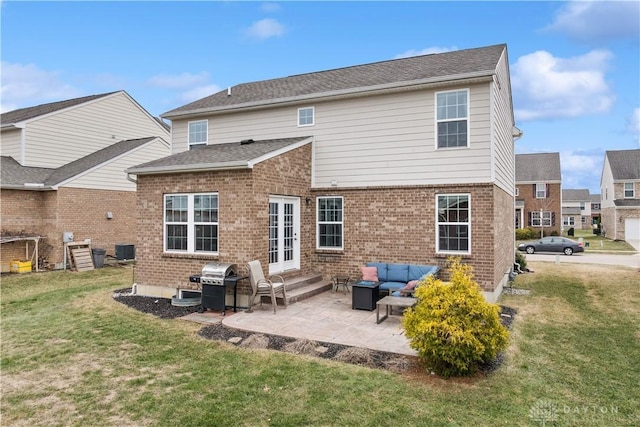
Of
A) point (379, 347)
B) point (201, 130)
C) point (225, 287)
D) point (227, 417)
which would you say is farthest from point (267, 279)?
point (201, 130)

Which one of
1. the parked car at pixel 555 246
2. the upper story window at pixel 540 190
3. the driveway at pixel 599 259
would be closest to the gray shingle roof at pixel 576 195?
the upper story window at pixel 540 190

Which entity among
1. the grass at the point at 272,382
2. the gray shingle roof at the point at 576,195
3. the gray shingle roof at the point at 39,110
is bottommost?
the grass at the point at 272,382

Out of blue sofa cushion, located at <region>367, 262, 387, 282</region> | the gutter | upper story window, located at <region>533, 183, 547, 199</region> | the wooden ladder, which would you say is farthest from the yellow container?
upper story window, located at <region>533, 183, 547, 199</region>

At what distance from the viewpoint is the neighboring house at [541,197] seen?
39750 mm

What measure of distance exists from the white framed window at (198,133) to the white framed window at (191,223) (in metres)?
4.02

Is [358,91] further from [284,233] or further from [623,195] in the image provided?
[623,195]

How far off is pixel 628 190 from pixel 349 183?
39259mm

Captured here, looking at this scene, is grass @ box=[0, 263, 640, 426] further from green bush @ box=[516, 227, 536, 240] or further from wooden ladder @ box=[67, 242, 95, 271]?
green bush @ box=[516, 227, 536, 240]

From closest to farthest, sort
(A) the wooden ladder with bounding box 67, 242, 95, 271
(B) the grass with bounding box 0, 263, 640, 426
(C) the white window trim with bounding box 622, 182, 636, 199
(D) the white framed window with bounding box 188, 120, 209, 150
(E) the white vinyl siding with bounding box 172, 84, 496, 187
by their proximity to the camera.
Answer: (B) the grass with bounding box 0, 263, 640, 426 < (E) the white vinyl siding with bounding box 172, 84, 496, 187 < (D) the white framed window with bounding box 188, 120, 209, 150 < (A) the wooden ladder with bounding box 67, 242, 95, 271 < (C) the white window trim with bounding box 622, 182, 636, 199

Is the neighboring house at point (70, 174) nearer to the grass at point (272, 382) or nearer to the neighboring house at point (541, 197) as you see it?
the grass at point (272, 382)

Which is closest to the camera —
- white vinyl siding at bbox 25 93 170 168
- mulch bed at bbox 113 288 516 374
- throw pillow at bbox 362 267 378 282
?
mulch bed at bbox 113 288 516 374

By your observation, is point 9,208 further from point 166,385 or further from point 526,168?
point 526,168

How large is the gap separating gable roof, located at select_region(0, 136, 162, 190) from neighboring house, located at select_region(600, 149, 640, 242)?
40.8 m

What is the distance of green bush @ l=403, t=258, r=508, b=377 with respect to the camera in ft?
18.2
